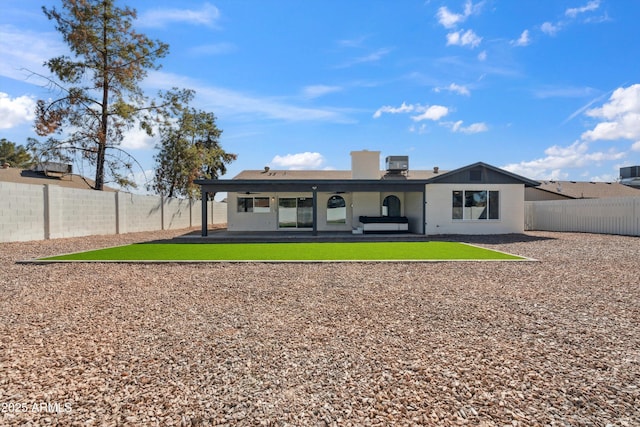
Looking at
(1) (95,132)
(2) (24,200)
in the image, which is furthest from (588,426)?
(1) (95,132)

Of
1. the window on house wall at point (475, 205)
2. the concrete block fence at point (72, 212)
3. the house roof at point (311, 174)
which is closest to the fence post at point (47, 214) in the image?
the concrete block fence at point (72, 212)

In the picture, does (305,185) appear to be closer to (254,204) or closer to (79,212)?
(254,204)

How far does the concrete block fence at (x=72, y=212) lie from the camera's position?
13102 mm

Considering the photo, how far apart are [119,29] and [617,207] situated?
27.5m

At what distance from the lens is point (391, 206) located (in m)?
20.2

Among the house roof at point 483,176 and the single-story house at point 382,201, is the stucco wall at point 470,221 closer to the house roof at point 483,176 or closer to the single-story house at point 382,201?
the single-story house at point 382,201

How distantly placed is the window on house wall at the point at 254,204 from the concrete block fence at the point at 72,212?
609cm

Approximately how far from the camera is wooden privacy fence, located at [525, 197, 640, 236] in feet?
54.0

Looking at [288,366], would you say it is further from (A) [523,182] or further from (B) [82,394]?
(A) [523,182]

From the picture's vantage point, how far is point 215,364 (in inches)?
140

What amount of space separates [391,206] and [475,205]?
4297 mm

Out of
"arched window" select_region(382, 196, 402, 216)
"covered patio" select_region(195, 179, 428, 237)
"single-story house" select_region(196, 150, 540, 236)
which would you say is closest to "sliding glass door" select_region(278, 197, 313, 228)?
"single-story house" select_region(196, 150, 540, 236)

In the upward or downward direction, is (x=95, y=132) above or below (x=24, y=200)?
above

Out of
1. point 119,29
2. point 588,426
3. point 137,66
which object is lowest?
point 588,426
